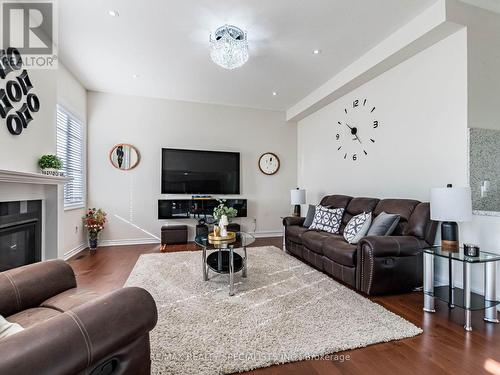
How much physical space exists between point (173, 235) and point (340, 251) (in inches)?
126

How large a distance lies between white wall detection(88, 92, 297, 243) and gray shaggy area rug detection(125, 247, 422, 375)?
2199 millimetres

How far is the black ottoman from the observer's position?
4.76 meters

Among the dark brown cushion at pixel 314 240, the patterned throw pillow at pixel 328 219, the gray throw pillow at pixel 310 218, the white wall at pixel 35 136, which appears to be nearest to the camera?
the white wall at pixel 35 136

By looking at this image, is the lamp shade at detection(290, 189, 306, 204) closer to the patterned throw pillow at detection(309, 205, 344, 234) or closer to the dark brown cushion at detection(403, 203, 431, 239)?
the patterned throw pillow at detection(309, 205, 344, 234)

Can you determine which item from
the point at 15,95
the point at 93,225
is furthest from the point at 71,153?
the point at 15,95

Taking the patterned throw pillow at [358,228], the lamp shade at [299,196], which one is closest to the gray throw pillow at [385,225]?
the patterned throw pillow at [358,228]

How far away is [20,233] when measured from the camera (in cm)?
250

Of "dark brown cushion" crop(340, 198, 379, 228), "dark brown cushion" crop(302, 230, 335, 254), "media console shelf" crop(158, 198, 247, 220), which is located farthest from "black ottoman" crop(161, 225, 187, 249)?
"dark brown cushion" crop(340, 198, 379, 228)

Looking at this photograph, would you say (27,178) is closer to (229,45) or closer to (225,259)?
(225,259)

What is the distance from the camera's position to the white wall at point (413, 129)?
2.70 metres

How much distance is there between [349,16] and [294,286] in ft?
9.96

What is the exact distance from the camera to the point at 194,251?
14.0 ft

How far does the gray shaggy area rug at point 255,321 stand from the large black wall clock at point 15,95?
1.99 meters

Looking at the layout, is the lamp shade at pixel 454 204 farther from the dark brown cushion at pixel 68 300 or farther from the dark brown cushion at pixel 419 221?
the dark brown cushion at pixel 68 300
